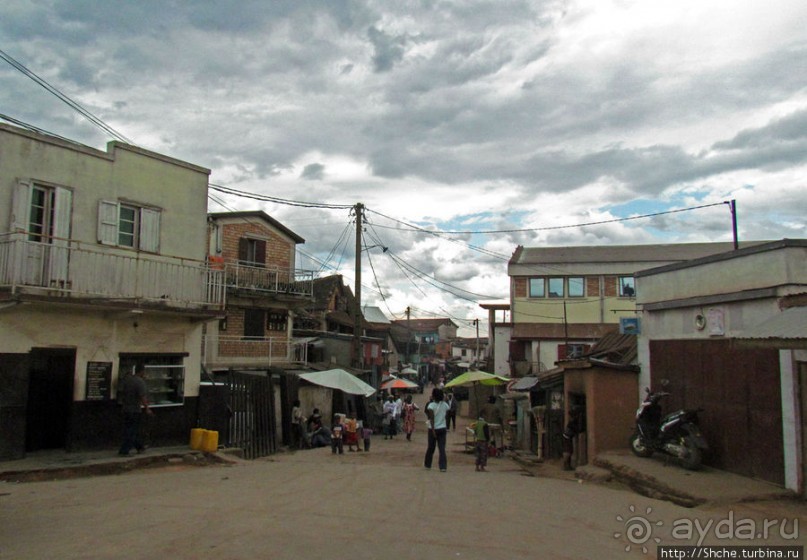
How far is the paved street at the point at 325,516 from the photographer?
630cm

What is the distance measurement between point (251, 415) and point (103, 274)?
517cm

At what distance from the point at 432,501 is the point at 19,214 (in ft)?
32.3

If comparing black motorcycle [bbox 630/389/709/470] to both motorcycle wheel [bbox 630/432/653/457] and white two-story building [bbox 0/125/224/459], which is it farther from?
white two-story building [bbox 0/125/224/459]

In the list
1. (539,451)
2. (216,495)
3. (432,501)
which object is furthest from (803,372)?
(539,451)

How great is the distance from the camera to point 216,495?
9.32 meters

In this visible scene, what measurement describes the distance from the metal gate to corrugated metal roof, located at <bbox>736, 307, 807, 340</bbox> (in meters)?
11.7

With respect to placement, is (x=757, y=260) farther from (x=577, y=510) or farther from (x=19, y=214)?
(x=19, y=214)

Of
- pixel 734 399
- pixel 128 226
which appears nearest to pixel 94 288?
pixel 128 226

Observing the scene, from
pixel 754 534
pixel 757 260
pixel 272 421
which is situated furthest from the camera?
pixel 272 421

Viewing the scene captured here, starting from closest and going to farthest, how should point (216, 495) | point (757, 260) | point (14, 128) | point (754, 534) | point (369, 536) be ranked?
point (369, 536) → point (754, 534) → point (216, 495) → point (757, 260) → point (14, 128)

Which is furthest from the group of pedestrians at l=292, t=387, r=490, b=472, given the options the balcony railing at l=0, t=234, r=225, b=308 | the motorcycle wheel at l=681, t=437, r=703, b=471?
the balcony railing at l=0, t=234, r=225, b=308

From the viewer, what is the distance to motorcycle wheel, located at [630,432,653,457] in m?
12.4

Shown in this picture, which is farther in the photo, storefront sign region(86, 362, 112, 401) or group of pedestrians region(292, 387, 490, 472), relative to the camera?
storefront sign region(86, 362, 112, 401)

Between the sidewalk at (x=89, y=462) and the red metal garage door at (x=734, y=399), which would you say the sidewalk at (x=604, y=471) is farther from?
the red metal garage door at (x=734, y=399)
